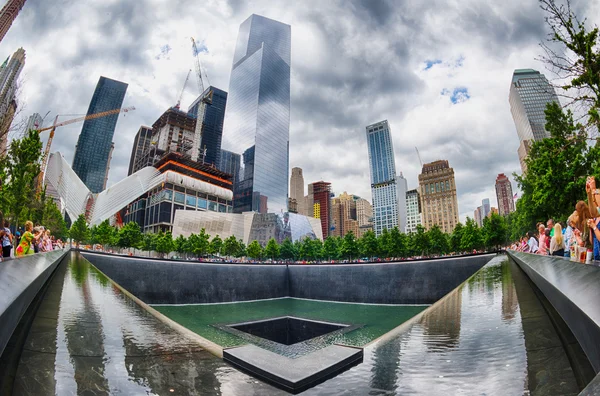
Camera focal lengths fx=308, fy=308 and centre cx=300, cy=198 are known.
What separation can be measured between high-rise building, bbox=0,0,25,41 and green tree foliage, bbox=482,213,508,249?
75.1m

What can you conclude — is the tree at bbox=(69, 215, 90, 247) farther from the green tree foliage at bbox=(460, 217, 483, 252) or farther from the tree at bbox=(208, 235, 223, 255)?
the green tree foliage at bbox=(460, 217, 483, 252)

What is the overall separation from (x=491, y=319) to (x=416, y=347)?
117cm

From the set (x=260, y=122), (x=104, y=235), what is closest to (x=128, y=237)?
(x=104, y=235)

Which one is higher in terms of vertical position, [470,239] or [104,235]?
[104,235]

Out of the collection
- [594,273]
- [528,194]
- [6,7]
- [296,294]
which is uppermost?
[6,7]

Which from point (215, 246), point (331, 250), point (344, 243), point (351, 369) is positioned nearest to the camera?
A: point (351, 369)

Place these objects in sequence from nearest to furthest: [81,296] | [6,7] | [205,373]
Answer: [205,373], [81,296], [6,7]

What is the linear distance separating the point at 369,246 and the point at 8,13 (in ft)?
215

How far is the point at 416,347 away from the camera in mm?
3234

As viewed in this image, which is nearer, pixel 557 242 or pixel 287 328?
pixel 557 242

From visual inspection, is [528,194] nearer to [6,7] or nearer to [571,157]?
[571,157]

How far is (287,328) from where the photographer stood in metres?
13.8

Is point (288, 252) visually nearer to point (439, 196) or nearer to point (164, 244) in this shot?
point (164, 244)

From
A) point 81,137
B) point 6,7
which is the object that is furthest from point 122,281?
point 81,137
